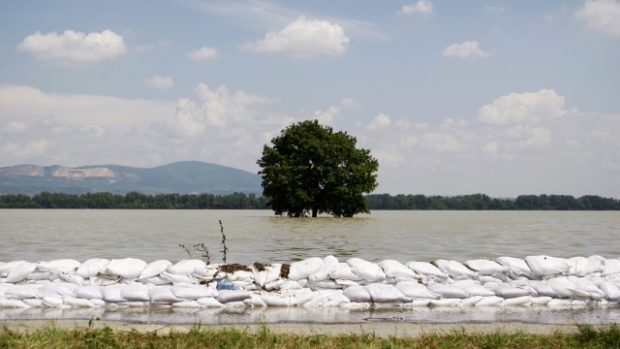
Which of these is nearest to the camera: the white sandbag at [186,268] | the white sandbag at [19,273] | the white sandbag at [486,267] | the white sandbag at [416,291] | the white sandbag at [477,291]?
the white sandbag at [416,291]

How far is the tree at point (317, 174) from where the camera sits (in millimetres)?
42938

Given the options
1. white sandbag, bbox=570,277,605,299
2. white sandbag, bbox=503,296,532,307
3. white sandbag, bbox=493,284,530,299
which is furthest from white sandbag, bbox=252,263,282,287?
white sandbag, bbox=570,277,605,299

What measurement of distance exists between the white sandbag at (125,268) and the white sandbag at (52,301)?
1.02 m

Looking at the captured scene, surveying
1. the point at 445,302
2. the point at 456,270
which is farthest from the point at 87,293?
the point at 456,270

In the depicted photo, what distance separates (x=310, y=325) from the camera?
22.0 ft

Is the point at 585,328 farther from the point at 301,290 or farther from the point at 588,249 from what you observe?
the point at 588,249

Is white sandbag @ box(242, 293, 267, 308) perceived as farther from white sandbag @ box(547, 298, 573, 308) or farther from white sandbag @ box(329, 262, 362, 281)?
white sandbag @ box(547, 298, 573, 308)

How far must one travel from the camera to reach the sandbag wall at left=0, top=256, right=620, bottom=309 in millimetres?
8391

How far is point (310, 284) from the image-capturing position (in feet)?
30.0

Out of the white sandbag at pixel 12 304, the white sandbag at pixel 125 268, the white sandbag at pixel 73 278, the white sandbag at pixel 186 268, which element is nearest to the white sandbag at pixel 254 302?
the white sandbag at pixel 186 268

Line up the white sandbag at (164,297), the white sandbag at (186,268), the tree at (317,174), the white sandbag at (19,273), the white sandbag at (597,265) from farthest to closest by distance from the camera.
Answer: the tree at (317,174) → the white sandbag at (597,265) → the white sandbag at (19,273) → the white sandbag at (186,268) → the white sandbag at (164,297)

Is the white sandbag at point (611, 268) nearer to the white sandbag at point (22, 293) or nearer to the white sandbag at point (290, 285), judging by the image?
the white sandbag at point (290, 285)

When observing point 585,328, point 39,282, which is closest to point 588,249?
point 585,328

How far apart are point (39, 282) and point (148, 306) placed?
6.40 feet
